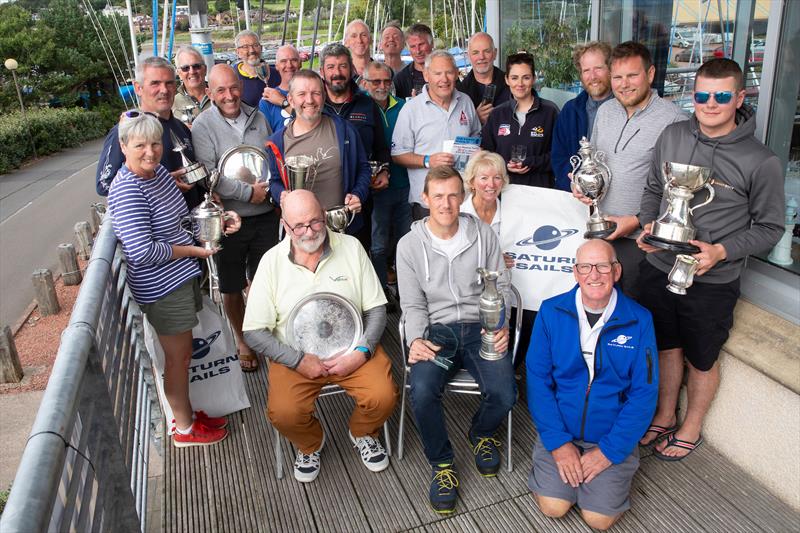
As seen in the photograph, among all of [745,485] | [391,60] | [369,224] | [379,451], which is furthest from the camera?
[391,60]

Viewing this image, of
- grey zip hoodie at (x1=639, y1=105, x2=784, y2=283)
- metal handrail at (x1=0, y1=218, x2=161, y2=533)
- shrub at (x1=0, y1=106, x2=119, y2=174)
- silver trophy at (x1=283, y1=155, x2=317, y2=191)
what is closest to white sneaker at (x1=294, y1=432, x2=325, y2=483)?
metal handrail at (x1=0, y1=218, x2=161, y2=533)

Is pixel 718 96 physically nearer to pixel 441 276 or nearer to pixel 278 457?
pixel 441 276

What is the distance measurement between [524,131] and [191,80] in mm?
2520

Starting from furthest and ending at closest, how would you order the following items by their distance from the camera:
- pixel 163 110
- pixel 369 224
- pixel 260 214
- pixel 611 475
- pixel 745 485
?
pixel 369 224
pixel 260 214
pixel 163 110
pixel 745 485
pixel 611 475

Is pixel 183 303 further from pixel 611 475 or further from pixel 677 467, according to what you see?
pixel 677 467

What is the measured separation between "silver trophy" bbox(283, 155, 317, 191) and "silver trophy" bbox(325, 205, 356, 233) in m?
0.22

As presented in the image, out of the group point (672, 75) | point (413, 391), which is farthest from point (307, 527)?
point (672, 75)

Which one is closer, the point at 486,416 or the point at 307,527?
the point at 307,527

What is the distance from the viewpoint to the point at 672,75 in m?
4.64

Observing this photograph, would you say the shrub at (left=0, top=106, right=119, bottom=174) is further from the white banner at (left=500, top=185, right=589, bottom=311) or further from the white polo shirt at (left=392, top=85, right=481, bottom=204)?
the white banner at (left=500, top=185, right=589, bottom=311)

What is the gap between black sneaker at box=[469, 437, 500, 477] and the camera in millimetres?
3449

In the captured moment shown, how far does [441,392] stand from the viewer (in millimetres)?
3391

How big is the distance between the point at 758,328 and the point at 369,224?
2767 millimetres

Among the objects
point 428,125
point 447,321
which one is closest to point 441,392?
point 447,321
